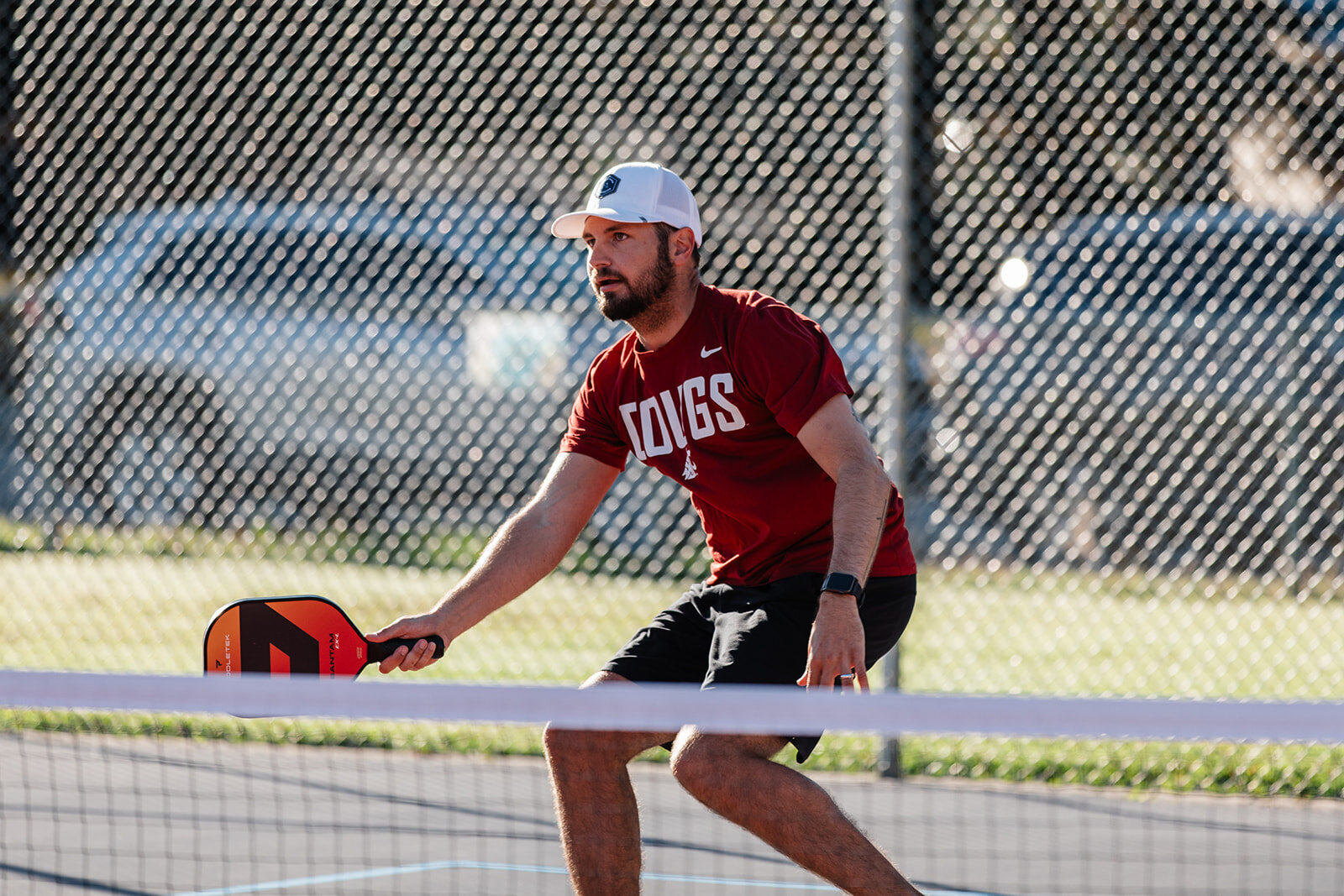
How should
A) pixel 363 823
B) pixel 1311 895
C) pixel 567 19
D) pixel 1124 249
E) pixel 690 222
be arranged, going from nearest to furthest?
pixel 690 222 < pixel 1311 895 < pixel 363 823 < pixel 567 19 < pixel 1124 249

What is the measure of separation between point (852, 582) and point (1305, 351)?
4.97 metres

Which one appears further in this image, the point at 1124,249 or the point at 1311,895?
the point at 1124,249

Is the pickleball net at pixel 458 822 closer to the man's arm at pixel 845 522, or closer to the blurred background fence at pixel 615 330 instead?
the man's arm at pixel 845 522

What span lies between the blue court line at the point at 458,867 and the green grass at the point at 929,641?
1.24 m

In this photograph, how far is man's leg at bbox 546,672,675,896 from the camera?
3.27 metres

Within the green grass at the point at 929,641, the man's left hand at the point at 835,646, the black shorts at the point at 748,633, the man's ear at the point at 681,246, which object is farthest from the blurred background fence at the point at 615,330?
the man's left hand at the point at 835,646

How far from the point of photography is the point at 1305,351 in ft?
23.6

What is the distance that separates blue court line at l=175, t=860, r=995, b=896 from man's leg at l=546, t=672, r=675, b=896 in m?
1.18

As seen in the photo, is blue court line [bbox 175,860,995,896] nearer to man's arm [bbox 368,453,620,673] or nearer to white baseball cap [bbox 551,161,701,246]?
man's arm [bbox 368,453,620,673]

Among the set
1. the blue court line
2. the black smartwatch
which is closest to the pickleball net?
the blue court line

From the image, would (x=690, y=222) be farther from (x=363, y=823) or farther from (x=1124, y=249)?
(x=1124, y=249)

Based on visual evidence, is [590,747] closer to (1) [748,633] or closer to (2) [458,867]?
(1) [748,633]

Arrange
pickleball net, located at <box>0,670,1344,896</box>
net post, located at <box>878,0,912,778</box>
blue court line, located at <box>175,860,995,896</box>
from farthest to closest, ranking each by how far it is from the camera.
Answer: net post, located at <box>878,0,912,778</box>, pickleball net, located at <box>0,670,1344,896</box>, blue court line, located at <box>175,860,995,896</box>

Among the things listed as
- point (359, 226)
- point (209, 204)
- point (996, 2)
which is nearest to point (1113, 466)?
point (996, 2)
